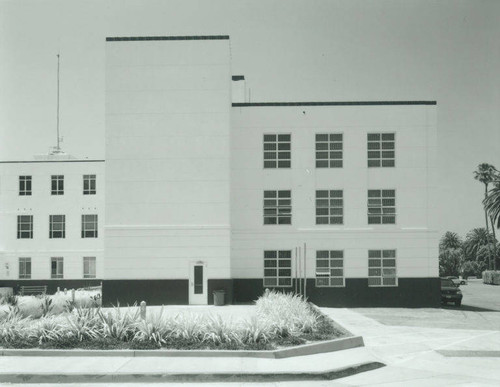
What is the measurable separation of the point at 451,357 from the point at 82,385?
9.52 meters

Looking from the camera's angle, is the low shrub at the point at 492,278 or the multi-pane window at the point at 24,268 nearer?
the multi-pane window at the point at 24,268

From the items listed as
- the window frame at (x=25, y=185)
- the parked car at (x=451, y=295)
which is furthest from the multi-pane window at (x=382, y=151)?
the window frame at (x=25, y=185)

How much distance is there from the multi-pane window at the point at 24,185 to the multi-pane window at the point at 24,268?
4850 millimetres

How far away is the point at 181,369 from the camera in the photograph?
1423cm

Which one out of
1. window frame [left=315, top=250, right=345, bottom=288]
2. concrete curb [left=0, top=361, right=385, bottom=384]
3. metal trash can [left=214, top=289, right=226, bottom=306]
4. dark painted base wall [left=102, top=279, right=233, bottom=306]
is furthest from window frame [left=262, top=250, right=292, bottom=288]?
concrete curb [left=0, top=361, right=385, bottom=384]

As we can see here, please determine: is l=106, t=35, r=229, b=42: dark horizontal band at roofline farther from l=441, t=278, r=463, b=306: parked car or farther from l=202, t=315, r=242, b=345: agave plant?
l=202, t=315, r=242, b=345: agave plant

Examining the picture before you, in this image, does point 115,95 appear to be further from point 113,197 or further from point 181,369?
point 181,369

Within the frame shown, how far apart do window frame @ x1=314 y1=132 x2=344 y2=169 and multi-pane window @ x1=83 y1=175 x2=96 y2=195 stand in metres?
20.6

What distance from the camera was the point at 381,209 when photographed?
118 feet

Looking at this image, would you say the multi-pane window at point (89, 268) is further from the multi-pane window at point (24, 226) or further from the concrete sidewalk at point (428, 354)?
the concrete sidewalk at point (428, 354)

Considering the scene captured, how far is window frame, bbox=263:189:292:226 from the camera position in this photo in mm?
36000

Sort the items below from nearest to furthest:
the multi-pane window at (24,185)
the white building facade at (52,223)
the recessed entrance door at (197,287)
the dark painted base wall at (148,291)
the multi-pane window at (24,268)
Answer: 1. the dark painted base wall at (148,291)
2. the recessed entrance door at (197,287)
3. the white building facade at (52,223)
4. the multi-pane window at (24,268)
5. the multi-pane window at (24,185)

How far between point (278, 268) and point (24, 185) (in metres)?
23.7

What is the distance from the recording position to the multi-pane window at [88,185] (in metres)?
50.1
